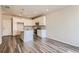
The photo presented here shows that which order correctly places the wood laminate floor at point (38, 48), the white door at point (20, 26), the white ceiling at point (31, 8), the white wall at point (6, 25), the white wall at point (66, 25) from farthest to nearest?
the white door at point (20, 26)
the white wall at point (6, 25)
the white ceiling at point (31, 8)
the white wall at point (66, 25)
the wood laminate floor at point (38, 48)

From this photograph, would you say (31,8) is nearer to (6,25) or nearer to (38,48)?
(38,48)

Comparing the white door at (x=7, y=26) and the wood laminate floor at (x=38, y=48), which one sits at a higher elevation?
the white door at (x=7, y=26)

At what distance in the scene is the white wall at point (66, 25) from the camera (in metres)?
5.98

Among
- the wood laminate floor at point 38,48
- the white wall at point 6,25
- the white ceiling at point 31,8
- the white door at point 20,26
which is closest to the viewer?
the wood laminate floor at point 38,48

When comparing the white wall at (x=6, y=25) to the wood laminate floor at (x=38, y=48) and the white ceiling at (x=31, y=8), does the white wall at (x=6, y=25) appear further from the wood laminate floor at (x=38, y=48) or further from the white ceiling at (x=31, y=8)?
the wood laminate floor at (x=38, y=48)

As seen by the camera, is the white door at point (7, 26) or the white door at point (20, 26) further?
the white door at point (20, 26)

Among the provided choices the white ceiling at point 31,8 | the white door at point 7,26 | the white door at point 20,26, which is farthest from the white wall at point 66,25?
the white door at point 7,26

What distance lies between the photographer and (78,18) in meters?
5.75

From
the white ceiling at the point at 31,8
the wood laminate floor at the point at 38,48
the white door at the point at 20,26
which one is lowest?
the wood laminate floor at the point at 38,48

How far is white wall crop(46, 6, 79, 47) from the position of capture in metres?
5.98

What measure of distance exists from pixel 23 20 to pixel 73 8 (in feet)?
30.5

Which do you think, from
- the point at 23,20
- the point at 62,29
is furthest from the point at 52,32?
the point at 23,20

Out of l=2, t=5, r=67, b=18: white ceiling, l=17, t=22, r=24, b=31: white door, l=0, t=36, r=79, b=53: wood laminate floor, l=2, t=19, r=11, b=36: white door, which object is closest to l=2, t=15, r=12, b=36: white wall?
l=2, t=19, r=11, b=36: white door

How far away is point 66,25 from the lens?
22.6 ft
